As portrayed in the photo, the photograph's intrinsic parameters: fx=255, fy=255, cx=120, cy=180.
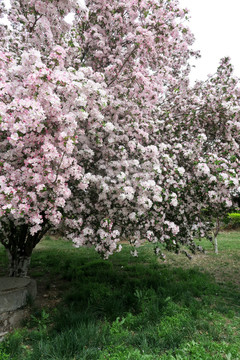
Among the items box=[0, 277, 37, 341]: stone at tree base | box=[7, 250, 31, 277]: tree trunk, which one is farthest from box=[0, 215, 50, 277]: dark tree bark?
box=[0, 277, 37, 341]: stone at tree base

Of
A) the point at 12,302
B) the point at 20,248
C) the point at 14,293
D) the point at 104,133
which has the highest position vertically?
the point at 104,133

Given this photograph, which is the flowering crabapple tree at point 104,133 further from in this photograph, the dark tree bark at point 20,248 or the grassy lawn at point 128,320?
the grassy lawn at point 128,320

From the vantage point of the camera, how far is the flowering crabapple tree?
396cm

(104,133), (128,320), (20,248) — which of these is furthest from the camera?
(20,248)

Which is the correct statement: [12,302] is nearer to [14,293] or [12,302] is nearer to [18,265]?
[14,293]

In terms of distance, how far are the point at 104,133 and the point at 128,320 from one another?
372 centimetres

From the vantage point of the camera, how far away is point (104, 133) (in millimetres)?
5320

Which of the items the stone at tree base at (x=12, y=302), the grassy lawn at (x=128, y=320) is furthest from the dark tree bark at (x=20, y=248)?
the stone at tree base at (x=12, y=302)

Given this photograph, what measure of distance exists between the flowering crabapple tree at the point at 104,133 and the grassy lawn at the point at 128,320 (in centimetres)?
111

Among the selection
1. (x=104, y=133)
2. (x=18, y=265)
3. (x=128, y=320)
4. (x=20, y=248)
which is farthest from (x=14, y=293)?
(x=104, y=133)

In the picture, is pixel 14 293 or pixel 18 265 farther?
A: pixel 18 265

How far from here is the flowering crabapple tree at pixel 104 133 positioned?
396 cm

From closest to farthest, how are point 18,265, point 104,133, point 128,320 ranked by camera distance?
1. point 128,320
2. point 104,133
3. point 18,265

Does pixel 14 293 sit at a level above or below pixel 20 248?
below
